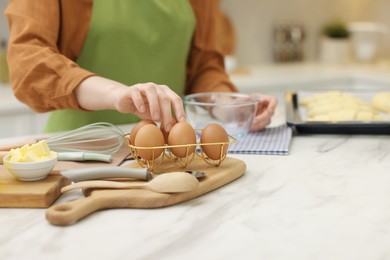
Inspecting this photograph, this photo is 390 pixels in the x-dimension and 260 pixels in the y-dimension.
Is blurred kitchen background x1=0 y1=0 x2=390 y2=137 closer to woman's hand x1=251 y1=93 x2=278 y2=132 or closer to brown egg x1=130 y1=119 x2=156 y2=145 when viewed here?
woman's hand x1=251 y1=93 x2=278 y2=132

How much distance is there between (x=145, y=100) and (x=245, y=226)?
34cm

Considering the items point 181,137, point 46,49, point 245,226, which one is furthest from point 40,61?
point 245,226

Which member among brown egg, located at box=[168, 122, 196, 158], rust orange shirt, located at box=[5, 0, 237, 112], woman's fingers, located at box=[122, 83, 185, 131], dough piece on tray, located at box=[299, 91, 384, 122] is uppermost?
rust orange shirt, located at box=[5, 0, 237, 112]

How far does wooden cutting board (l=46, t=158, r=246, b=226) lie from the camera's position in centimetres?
71

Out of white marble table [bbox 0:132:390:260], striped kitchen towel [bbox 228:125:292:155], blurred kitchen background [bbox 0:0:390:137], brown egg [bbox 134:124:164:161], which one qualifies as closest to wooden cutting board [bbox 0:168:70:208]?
white marble table [bbox 0:132:390:260]

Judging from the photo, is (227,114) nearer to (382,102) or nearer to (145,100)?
(145,100)

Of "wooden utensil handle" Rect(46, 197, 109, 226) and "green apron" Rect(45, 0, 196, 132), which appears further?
"green apron" Rect(45, 0, 196, 132)

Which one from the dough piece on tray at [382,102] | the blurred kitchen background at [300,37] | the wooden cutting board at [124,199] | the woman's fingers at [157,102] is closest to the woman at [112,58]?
the woman's fingers at [157,102]

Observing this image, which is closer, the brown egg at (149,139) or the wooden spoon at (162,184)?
the wooden spoon at (162,184)

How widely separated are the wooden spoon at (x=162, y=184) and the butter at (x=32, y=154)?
77 mm

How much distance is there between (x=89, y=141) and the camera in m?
1.07

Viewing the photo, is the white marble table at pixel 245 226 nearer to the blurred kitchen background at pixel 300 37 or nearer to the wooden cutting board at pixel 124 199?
the wooden cutting board at pixel 124 199

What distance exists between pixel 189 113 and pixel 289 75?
5.03 feet

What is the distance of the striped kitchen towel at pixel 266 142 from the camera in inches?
42.8
